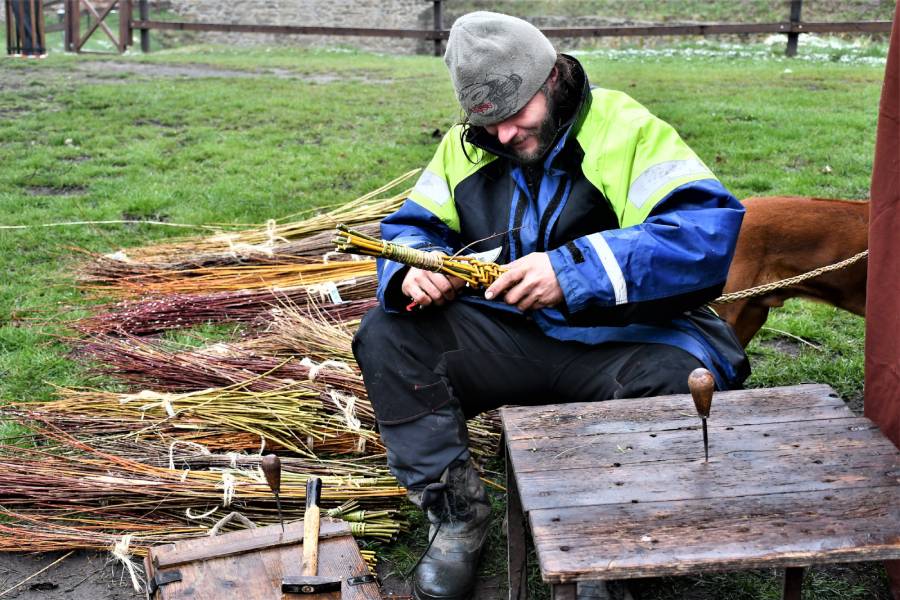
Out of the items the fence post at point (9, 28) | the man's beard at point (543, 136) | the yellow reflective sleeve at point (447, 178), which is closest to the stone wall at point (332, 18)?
the fence post at point (9, 28)

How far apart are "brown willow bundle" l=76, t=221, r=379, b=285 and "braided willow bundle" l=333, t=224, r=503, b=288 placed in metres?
2.56

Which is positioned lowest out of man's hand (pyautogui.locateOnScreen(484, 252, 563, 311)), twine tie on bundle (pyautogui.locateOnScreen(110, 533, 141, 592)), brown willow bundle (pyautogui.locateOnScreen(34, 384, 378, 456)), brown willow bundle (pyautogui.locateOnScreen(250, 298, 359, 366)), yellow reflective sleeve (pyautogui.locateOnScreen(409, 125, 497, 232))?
twine tie on bundle (pyautogui.locateOnScreen(110, 533, 141, 592))

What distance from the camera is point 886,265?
8.44 feet

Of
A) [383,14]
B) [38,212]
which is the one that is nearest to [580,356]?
[38,212]

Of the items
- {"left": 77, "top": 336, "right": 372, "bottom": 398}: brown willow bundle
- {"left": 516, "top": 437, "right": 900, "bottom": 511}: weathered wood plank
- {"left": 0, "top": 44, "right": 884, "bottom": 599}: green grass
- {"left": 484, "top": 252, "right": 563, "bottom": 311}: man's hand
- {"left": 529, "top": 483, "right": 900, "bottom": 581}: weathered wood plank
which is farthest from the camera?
{"left": 0, "top": 44, "right": 884, "bottom": 599}: green grass

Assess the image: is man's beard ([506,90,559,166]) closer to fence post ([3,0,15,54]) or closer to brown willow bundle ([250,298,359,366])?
brown willow bundle ([250,298,359,366])

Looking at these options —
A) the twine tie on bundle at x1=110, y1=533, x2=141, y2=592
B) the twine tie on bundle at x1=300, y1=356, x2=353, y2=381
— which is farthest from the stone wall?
the twine tie on bundle at x1=110, y1=533, x2=141, y2=592

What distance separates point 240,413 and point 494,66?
1.63m

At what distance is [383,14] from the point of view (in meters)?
22.0

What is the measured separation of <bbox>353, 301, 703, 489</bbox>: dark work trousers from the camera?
2664mm

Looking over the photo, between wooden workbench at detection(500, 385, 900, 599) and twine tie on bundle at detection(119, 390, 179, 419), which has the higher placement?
wooden workbench at detection(500, 385, 900, 599)

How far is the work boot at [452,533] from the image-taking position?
2695 millimetres

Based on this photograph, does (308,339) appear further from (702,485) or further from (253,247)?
(702,485)

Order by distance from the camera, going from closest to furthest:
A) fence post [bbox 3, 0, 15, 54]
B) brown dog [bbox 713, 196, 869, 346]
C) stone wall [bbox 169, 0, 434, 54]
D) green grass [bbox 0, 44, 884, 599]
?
1. brown dog [bbox 713, 196, 869, 346]
2. green grass [bbox 0, 44, 884, 599]
3. fence post [bbox 3, 0, 15, 54]
4. stone wall [bbox 169, 0, 434, 54]
